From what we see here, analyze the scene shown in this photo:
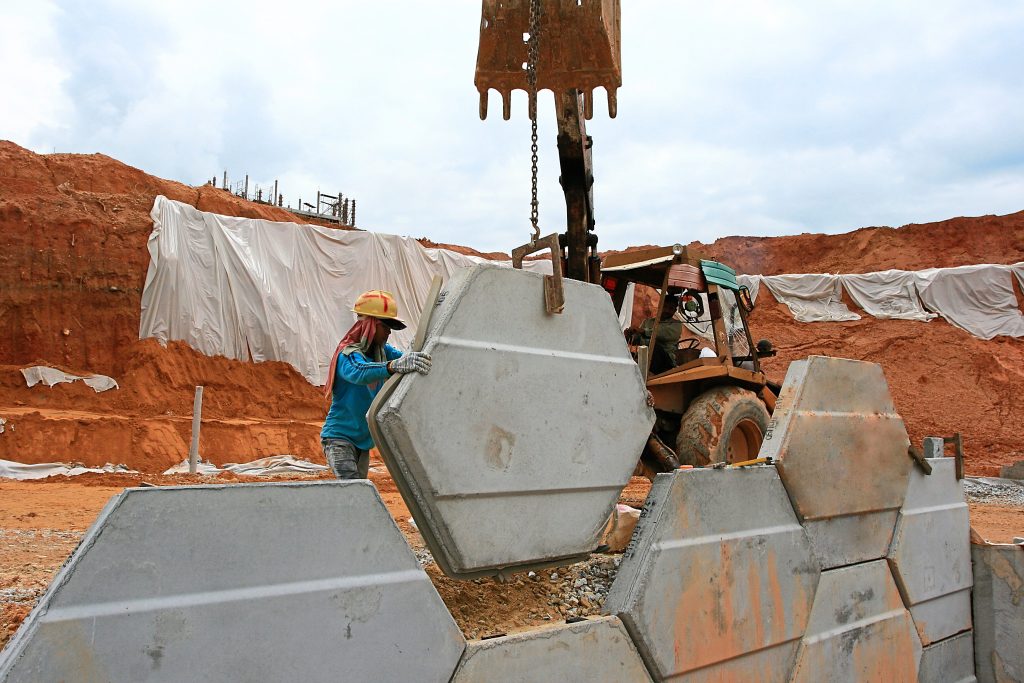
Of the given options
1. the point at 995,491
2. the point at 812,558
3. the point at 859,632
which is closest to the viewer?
the point at 812,558

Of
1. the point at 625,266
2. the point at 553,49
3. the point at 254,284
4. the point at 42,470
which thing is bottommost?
the point at 42,470

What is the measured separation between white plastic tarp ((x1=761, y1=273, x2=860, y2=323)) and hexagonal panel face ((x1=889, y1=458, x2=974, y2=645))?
851 inches

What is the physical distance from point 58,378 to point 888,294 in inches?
893

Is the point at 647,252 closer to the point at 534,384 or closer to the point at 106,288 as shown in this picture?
the point at 534,384

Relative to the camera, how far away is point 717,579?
293 cm

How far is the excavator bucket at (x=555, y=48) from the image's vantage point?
4.87 meters

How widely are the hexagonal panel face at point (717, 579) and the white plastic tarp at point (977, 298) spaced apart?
76.7 feet

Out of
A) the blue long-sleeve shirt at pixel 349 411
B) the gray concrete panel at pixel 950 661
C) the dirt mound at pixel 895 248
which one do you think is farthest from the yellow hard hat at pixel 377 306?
the dirt mound at pixel 895 248

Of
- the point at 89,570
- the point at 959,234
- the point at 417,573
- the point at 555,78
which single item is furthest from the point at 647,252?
the point at 959,234

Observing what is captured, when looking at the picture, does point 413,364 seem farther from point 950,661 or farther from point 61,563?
point 950,661

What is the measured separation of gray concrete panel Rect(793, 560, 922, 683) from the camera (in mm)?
3332

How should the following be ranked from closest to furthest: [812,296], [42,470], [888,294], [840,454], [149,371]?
[840,454] < [42,470] < [149,371] < [888,294] < [812,296]

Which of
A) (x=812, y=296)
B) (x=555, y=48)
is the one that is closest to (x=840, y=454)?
(x=555, y=48)

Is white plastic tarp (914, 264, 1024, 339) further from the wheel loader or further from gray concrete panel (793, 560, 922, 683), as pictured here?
gray concrete panel (793, 560, 922, 683)
